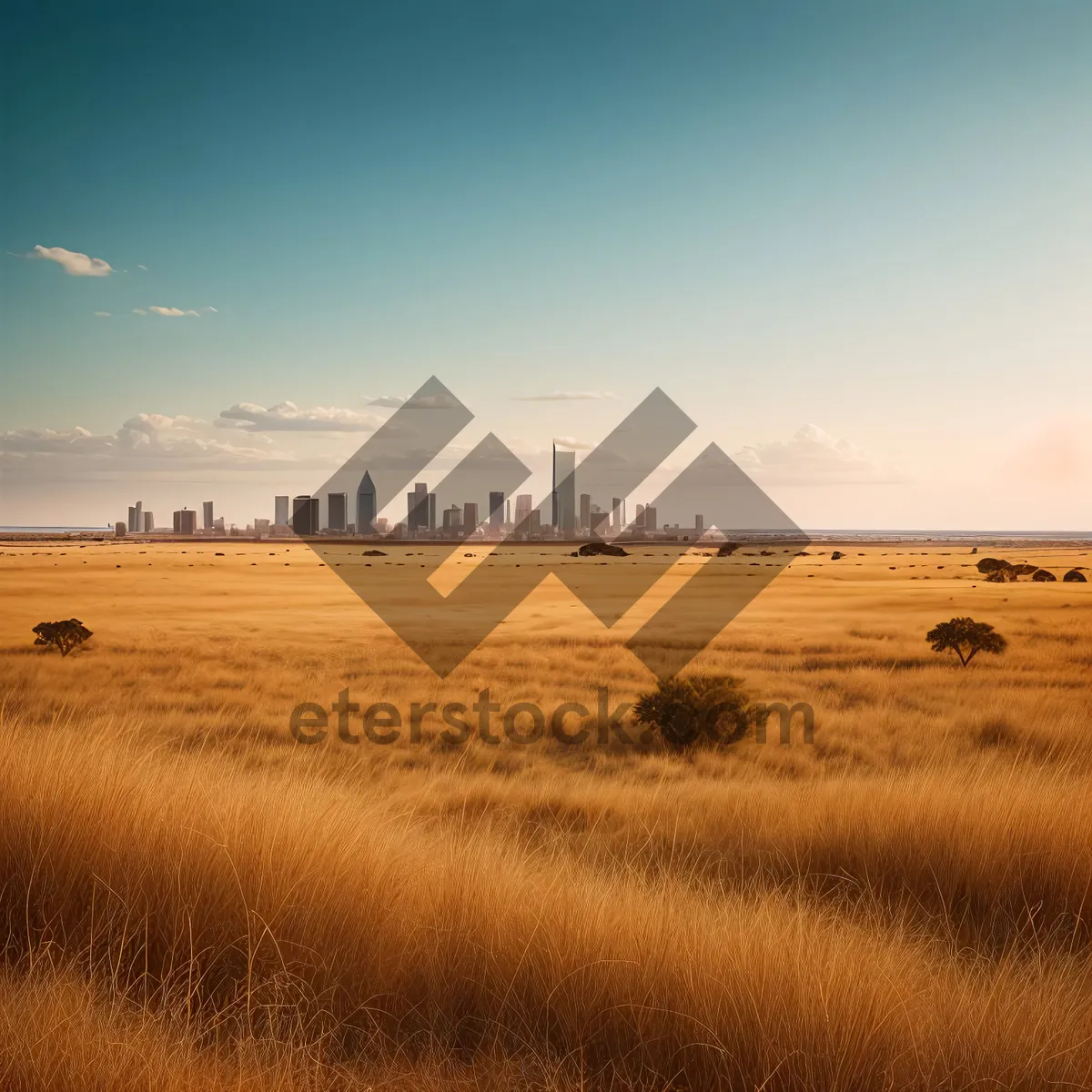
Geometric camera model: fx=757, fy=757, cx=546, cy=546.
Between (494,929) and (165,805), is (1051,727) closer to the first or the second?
(494,929)

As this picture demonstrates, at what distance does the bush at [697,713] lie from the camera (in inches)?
480

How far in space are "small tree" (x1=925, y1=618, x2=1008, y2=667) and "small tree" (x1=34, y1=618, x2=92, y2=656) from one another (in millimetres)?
23751

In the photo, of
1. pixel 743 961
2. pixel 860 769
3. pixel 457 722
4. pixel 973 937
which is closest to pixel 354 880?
pixel 743 961

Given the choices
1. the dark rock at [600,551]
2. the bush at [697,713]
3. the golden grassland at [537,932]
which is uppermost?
the dark rock at [600,551]

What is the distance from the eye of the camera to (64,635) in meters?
21.2

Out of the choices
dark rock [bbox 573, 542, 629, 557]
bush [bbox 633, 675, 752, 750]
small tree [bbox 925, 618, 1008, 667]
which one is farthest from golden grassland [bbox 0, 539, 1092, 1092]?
dark rock [bbox 573, 542, 629, 557]

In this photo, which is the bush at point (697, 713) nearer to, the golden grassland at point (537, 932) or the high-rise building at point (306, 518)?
the golden grassland at point (537, 932)

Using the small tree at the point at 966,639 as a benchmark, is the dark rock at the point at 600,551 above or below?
above

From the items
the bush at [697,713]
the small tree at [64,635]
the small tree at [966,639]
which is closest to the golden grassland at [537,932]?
the bush at [697,713]

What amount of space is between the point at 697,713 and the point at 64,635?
1833 centimetres

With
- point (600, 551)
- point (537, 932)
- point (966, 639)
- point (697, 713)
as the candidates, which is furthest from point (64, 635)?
point (600, 551)

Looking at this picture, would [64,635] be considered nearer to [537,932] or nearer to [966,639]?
[537,932]

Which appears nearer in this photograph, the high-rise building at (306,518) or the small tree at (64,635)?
the small tree at (64,635)

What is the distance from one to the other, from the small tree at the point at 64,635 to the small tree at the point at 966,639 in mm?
23751
